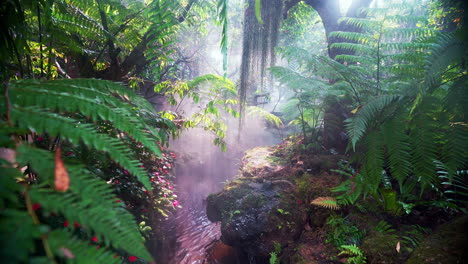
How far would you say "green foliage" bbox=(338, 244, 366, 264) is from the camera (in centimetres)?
155

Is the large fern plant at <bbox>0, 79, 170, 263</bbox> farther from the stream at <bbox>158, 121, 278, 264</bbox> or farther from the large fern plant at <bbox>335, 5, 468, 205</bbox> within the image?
the stream at <bbox>158, 121, 278, 264</bbox>

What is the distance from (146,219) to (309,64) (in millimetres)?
3248

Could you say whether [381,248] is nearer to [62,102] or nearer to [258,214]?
[258,214]

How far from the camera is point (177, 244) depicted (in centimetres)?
318

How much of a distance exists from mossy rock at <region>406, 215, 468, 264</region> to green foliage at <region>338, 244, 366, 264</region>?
355mm

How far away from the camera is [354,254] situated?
1.66 meters

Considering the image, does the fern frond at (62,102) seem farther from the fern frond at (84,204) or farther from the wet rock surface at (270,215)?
the wet rock surface at (270,215)

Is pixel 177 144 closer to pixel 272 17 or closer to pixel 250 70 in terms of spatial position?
pixel 250 70

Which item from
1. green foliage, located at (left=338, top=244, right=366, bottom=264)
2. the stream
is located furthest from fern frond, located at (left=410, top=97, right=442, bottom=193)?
the stream

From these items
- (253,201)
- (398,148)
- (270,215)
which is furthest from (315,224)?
(398,148)

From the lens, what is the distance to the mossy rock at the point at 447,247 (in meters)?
1.07

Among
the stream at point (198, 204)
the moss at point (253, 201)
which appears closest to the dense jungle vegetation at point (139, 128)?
the stream at point (198, 204)

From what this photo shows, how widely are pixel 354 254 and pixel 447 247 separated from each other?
68cm

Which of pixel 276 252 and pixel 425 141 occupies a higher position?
pixel 425 141
